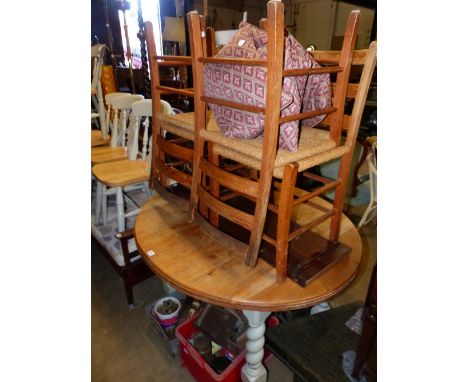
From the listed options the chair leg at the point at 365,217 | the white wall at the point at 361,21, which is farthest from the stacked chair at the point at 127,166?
the white wall at the point at 361,21

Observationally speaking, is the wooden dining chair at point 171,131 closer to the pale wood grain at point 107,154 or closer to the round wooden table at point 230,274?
the round wooden table at point 230,274

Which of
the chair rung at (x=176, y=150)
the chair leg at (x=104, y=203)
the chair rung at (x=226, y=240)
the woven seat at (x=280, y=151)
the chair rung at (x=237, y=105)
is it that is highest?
the chair rung at (x=237, y=105)

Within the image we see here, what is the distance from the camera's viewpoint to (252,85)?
80cm

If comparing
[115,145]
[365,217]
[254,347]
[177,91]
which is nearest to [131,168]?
[115,145]

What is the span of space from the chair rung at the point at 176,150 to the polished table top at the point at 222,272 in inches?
11.6

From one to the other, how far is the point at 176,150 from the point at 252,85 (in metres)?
0.52

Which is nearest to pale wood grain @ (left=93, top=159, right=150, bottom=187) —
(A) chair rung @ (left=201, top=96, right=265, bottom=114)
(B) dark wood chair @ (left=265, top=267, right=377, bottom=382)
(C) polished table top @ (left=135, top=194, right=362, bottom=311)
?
(C) polished table top @ (left=135, top=194, right=362, bottom=311)

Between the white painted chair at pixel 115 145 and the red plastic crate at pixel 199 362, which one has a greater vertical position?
the white painted chair at pixel 115 145

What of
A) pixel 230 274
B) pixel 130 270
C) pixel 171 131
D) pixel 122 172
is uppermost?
pixel 171 131

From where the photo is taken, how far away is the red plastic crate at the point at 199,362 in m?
1.29

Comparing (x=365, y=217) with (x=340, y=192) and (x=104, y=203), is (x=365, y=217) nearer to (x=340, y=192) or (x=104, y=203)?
(x=340, y=192)
